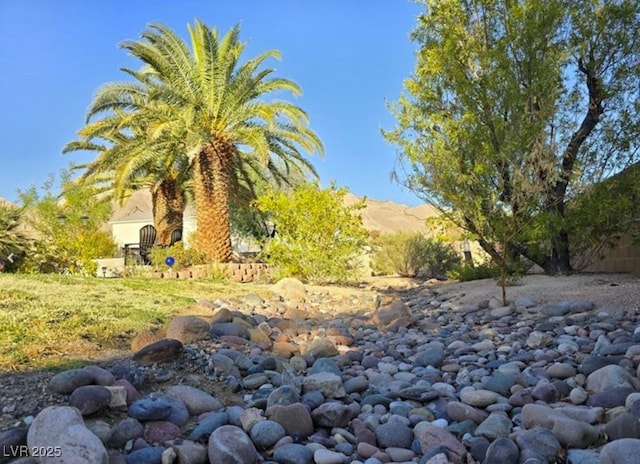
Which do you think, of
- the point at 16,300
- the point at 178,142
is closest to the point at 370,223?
the point at 178,142

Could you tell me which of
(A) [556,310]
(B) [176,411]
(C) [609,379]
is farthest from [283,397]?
(A) [556,310]

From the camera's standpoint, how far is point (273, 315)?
7594 millimetres

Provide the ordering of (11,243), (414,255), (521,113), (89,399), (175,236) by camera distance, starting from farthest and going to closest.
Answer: (175,236)
(414,255)
(11,243)
(521,113)
(89,399)

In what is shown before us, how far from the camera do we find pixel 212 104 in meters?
14.5

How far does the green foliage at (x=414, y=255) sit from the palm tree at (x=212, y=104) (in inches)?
177

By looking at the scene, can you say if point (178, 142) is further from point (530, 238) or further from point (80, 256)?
point (530, 238)

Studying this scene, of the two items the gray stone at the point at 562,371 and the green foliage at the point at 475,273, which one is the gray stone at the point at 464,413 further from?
the green foliage at the point at 475,273

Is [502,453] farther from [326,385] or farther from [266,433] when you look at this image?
[326,385]

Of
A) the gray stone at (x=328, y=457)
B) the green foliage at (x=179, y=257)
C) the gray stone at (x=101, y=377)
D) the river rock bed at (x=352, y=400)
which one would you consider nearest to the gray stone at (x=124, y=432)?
the river rock bed at (x=352, y=400)

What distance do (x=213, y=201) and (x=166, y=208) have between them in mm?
4840

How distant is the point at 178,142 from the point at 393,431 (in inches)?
544

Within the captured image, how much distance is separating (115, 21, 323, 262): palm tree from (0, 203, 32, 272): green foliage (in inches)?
165

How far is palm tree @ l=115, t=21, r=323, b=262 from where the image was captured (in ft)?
47.1

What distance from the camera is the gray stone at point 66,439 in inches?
94.0
